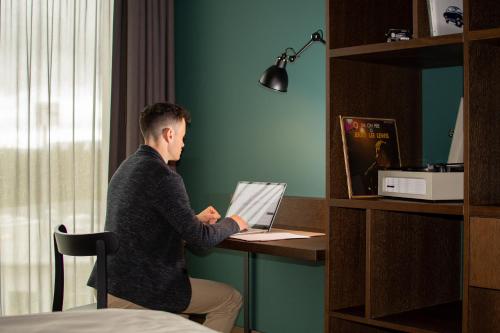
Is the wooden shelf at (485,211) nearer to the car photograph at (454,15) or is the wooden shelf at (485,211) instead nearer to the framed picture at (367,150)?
the framed picture at (367,150)

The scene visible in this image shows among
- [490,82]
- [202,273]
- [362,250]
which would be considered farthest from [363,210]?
[202,273]

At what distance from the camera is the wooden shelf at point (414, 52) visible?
2248 mm

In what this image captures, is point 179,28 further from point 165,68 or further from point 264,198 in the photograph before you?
point 264,198

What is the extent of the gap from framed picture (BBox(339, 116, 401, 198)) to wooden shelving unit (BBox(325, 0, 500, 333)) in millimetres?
34

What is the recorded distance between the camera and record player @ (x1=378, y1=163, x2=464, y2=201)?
2250 millimetres

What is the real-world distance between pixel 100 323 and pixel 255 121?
7.39ft

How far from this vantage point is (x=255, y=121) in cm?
382

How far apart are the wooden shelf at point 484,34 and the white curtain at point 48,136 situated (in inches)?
91.8

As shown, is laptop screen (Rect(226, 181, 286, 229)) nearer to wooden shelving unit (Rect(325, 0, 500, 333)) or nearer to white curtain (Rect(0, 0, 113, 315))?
wooden shelving unit (Rect(325, 0, 500, 333))

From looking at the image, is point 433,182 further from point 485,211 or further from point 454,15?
point 454,15

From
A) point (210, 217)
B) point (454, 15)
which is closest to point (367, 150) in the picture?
point (454, 15)

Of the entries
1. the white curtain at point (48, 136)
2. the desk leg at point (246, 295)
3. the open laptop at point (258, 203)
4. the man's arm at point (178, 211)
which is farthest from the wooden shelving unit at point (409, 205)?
the white curtain at point (48, 136)

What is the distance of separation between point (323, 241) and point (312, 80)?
97 centimetres

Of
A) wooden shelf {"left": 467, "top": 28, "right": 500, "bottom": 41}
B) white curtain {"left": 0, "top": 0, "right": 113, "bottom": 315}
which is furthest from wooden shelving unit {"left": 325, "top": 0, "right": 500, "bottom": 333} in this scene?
white curtain {"left": 0, "top": 0, "right": 113, "bottom": 315}
